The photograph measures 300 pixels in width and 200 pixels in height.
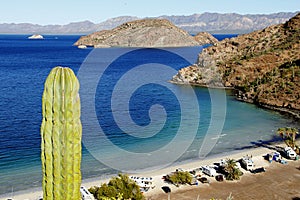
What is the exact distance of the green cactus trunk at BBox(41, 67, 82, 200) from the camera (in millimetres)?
7957

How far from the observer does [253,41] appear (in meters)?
94.4

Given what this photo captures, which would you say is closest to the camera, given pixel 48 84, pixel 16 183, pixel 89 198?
pixel 48 84

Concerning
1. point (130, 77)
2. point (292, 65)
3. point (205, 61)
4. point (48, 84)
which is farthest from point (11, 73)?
point (48, 84)

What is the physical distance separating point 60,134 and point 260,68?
71.7 meters

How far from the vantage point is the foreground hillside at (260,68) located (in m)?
58.2

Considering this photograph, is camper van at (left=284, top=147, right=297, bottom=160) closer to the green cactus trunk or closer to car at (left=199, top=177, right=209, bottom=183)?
car at (left=199, top=177, right=209, bottom=183)

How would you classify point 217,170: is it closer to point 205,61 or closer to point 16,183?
point 16,183

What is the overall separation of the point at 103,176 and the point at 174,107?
1142 inches

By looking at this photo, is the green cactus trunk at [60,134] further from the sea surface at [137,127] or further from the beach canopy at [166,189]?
the sea surface at [137,127]

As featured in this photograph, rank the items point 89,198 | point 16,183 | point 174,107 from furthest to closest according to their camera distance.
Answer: point 174,107, point 16,183, point 89,198

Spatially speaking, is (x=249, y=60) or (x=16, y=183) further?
(x=249, y=60)

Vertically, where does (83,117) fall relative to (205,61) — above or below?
below

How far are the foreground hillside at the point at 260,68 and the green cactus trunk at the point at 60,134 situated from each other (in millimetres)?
47052

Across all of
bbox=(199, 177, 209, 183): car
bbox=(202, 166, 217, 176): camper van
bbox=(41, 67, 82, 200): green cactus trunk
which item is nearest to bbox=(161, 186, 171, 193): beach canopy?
bbox=(199, 177, 209, 183): car
